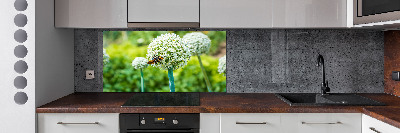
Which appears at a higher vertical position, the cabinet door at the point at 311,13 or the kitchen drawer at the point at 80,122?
the cabinet door at the point at 311,13

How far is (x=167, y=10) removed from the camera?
2.50m

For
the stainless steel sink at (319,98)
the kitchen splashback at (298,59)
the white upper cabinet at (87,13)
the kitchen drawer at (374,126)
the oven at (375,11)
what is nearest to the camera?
the kitchen drawer at (374,126)

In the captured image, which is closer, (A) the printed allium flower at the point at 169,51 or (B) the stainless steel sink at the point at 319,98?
(B) the stainless steel sink at the point at 319,98

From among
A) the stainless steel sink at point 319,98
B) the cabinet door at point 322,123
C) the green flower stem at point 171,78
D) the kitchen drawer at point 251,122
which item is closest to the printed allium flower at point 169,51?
the green flower stem at point 171,78

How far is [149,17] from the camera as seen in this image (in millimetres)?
2500

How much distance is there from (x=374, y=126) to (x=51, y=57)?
77.7 inches

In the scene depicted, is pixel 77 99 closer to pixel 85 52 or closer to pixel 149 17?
pixel 85 52

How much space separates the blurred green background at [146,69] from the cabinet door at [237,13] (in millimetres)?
472

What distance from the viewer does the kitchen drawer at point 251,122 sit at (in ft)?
7.20

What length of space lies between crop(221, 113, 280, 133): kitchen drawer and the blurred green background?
2.59 feet

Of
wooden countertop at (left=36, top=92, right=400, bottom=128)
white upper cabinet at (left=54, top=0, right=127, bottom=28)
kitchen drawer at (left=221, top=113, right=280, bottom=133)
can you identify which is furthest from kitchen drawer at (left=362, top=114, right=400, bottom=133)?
white upper cabinet at (left=54, top=0, right=127, bottom=28)

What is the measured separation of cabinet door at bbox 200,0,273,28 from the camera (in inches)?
98.1

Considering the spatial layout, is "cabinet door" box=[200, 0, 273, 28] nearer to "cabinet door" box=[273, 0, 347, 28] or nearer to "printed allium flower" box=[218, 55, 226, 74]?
"cabinet door" box=[273, 0, 347, 28]
